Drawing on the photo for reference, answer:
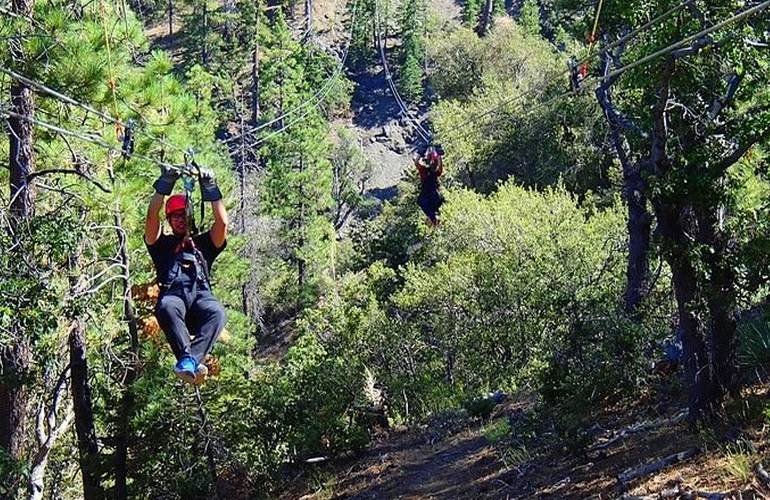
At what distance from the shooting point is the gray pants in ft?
17.4

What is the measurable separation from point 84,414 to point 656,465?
6.91 meters

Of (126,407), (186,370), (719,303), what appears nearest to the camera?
(186,370)

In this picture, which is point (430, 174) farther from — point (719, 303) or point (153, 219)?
point (153, 219)

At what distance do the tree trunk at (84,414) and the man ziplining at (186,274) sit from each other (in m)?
4.11

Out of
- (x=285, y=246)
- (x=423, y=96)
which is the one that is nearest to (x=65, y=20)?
(x=285, y=246)

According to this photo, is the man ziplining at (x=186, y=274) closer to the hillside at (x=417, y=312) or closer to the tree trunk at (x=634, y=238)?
the hillside at (x=417, y=312)

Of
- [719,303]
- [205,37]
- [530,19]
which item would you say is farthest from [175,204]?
[530,19]

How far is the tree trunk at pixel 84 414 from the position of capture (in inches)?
370

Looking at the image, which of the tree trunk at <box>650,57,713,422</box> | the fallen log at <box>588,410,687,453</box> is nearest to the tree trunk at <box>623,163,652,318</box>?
the fallen log at <box>588,410,687,453</box>

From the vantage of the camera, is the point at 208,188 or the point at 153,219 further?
the point at 153,219

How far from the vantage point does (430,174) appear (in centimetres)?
1070

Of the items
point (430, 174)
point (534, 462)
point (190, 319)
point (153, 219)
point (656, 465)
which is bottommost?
point (656, 465)

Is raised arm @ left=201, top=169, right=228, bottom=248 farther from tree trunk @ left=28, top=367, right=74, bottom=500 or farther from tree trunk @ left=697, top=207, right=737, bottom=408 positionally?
tree trunk @ left=28, top=367, right=74, bottom=500

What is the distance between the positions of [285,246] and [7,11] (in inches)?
1085
